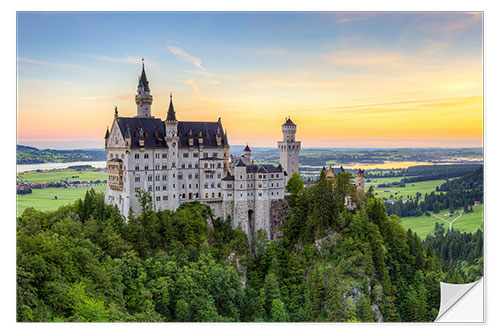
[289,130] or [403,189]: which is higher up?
[289,130]

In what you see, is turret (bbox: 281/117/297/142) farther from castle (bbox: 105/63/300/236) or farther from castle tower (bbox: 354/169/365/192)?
castle tower (bbox: 354/169/365/192)

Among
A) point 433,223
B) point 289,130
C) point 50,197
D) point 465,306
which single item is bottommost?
point 465,306

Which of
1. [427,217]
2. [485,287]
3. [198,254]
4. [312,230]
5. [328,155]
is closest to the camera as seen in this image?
[485,287]

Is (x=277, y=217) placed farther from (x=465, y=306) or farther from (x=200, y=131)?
(x=465, y=306)

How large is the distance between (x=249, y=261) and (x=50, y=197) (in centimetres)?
1540

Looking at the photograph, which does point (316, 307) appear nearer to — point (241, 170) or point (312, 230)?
point (312, 230)

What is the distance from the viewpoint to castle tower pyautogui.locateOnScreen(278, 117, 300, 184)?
48906 mm

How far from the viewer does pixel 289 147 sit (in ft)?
161

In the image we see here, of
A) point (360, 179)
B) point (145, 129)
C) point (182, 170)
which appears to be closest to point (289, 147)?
point (360, 179)

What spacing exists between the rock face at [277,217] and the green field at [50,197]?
13.5m

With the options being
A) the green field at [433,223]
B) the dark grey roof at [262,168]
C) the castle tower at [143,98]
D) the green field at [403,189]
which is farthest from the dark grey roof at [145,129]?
the green field at [433,223]

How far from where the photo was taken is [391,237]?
147 ft
